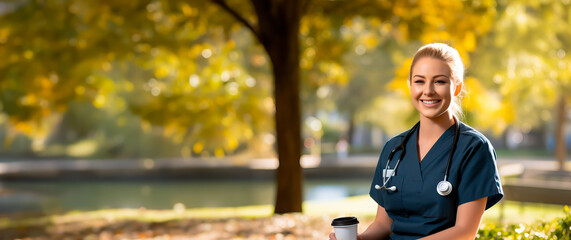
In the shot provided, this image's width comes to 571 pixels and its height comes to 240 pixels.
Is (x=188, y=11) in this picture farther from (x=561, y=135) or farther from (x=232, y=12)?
(x=561, y=135)

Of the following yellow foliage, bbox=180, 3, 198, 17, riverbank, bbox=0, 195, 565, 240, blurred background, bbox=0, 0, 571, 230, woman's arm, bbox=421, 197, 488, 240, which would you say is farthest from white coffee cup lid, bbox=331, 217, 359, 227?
yellow foliage, bbox=180, 3, 198, 17

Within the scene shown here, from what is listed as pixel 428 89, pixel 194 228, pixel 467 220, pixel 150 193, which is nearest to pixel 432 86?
pixel 428 89

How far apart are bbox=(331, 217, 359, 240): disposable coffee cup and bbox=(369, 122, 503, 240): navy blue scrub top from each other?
189 mm

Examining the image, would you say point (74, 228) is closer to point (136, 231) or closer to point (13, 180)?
point (136, 231)

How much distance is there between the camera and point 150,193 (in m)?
20.0

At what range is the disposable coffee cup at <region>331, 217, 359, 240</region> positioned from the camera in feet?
A: 7.66

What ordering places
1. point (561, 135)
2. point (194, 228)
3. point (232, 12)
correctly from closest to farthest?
1. point (194, 228)
2. point (232, 12)
3. point (561, 135)

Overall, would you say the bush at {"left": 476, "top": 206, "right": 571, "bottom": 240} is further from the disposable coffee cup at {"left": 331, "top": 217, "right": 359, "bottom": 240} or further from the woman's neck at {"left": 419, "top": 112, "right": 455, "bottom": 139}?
the disposable coffee cup at {"left": 331, "top": 217, "right": 359, "bottom": 240}

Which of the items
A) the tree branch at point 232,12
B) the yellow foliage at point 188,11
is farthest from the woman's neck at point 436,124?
the yellow foliage at point 188,11

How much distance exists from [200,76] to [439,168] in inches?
404

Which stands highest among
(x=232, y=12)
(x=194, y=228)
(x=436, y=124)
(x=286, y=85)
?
(x=232, y=12)

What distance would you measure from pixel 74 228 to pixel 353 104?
2517 centimetres

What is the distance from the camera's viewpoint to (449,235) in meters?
2.24

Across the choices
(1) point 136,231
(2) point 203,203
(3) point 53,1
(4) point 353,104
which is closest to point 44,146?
(4) point 353,104
